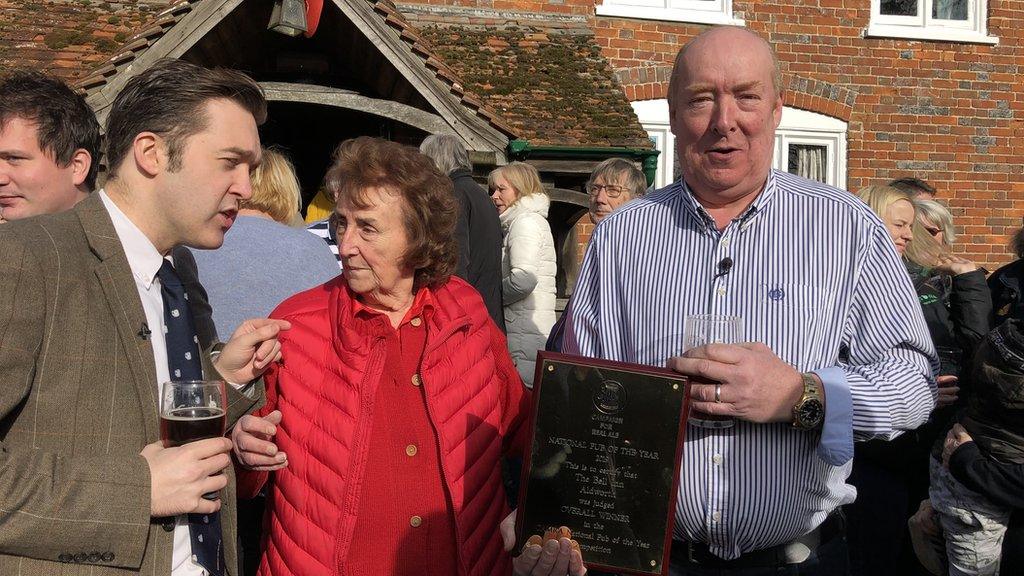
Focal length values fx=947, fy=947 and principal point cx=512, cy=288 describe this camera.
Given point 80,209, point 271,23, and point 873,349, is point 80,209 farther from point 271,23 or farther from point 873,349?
point 271,23

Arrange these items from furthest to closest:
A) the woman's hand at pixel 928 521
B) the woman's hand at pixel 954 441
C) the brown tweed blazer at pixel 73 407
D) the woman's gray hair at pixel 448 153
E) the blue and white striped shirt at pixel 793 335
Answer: the woman's gray hair at pixel 448 153
the woman's hand at pixel 928 521
the woman's hand at pixel 954 441
the blue and white striped shirt at pixel 793 335
the brown tweed blazer at pixel 73 407

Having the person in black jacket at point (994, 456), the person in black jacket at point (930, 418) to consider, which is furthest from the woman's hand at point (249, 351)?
the person in black jacket at point (930, 418)

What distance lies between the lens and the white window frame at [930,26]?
11.8m

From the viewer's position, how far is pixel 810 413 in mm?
2342

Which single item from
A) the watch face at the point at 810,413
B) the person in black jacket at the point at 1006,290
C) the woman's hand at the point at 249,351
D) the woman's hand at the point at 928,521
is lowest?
the woman's hand at the point at 928,521

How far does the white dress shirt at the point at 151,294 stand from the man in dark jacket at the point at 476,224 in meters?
3.09

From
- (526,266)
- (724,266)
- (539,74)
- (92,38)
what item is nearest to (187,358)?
(724,266)

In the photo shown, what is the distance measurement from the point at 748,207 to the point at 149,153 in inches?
62.4

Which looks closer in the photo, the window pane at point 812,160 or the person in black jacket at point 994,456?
the person in black jacket at point 994,456

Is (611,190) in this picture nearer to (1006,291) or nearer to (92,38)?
(1006,291)

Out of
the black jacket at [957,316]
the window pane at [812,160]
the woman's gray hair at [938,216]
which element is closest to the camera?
the black jacket at [957,316]

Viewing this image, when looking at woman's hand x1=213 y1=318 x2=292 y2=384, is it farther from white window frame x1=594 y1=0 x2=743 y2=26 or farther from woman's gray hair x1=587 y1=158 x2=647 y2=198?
white window frame x1=594 y1=0 x2=743 y2=26

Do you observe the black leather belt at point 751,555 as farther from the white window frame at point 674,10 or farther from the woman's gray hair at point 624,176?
the white window frame at point 674,10

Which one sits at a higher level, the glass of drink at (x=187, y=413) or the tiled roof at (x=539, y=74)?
the tiled roof at (x=539, y=74)
